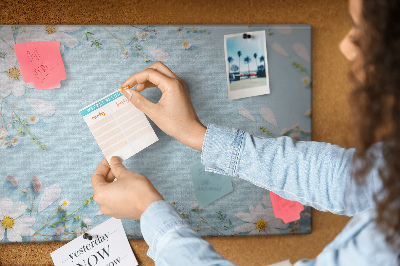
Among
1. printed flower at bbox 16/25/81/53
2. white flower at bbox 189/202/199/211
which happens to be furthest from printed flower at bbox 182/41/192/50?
white flower at bbox 189/202/199/211

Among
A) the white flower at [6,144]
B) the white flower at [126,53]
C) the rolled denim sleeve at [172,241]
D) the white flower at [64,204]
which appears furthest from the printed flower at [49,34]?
the rolled denim sleeve at [172,241]

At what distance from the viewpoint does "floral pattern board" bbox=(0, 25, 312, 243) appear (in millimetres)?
729

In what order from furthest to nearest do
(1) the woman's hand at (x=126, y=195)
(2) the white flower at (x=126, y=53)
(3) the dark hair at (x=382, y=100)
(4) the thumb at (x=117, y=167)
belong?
(2) the white flower at (x=126, y=53) < (4) the thumb at (x=117, y=167) < (1) the woman's hand at (x=126, y=195) < (3) the dark hair at (x=382, y=100)

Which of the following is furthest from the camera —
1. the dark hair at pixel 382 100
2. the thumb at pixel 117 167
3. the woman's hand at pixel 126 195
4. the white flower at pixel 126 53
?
the white flower at pixel 126 53

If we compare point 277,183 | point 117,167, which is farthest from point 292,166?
point 117,167

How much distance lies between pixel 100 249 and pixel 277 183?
0.44 metres

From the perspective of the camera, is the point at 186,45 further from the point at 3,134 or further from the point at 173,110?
the point at 3,134

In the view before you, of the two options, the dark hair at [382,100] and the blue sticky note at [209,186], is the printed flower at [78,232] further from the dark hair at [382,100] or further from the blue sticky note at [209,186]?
the dark hair at [382,100]

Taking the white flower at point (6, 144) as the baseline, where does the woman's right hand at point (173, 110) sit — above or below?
above

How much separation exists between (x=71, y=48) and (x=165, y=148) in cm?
30

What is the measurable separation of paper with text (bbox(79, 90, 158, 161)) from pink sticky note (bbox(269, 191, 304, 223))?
364 mm

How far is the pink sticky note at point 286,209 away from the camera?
79 centimetres

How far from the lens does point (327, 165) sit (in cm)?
55

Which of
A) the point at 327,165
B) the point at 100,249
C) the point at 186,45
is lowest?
the point at 100,249
